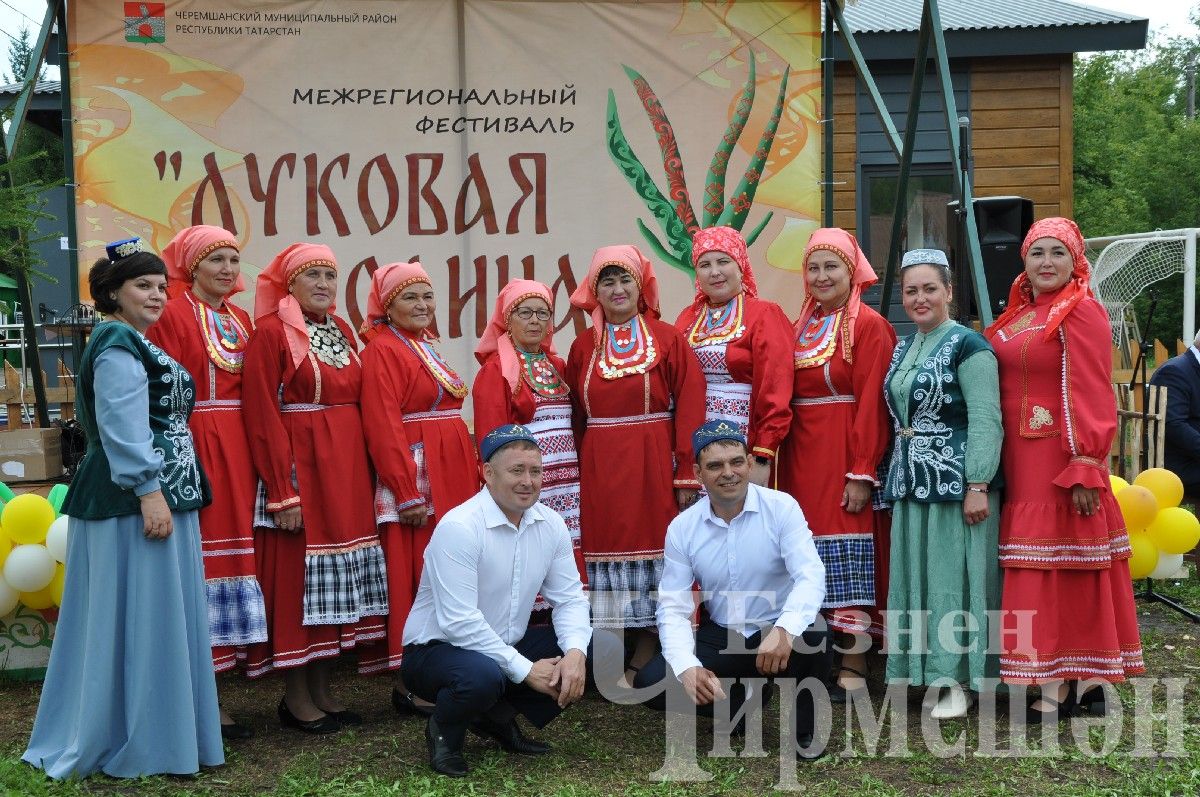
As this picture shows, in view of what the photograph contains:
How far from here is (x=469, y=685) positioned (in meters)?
3.50

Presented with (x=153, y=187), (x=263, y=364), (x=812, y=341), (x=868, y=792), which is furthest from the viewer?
(x=153, y=187)

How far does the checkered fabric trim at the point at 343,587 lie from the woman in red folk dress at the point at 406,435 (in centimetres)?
6

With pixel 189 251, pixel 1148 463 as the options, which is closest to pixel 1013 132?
pixel 1148 463

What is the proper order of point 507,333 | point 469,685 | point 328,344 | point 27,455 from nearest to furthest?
point 469,685
point 328,344
point 507,333
point 27,455

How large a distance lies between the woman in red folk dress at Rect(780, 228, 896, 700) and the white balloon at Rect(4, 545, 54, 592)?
120 inches

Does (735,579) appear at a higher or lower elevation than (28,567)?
higher

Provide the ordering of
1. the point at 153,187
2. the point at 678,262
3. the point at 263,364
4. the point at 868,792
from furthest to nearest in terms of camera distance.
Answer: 1. the point at 678,262
2. the point at 153,187
3. the point at 263,364
4. the point at 868,792

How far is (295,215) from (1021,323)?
3903 mm

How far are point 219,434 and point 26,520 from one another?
4.33 feet

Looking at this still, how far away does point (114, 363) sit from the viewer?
3.47 metres

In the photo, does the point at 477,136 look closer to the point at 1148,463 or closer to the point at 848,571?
the point at 848,571

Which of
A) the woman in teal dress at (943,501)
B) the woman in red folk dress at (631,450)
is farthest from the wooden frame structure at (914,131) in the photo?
the woman in red folk dress at (631,450)

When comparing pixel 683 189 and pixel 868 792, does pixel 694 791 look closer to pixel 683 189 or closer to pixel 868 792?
pixel 868 792

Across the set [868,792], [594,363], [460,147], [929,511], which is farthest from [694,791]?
[460,147]
